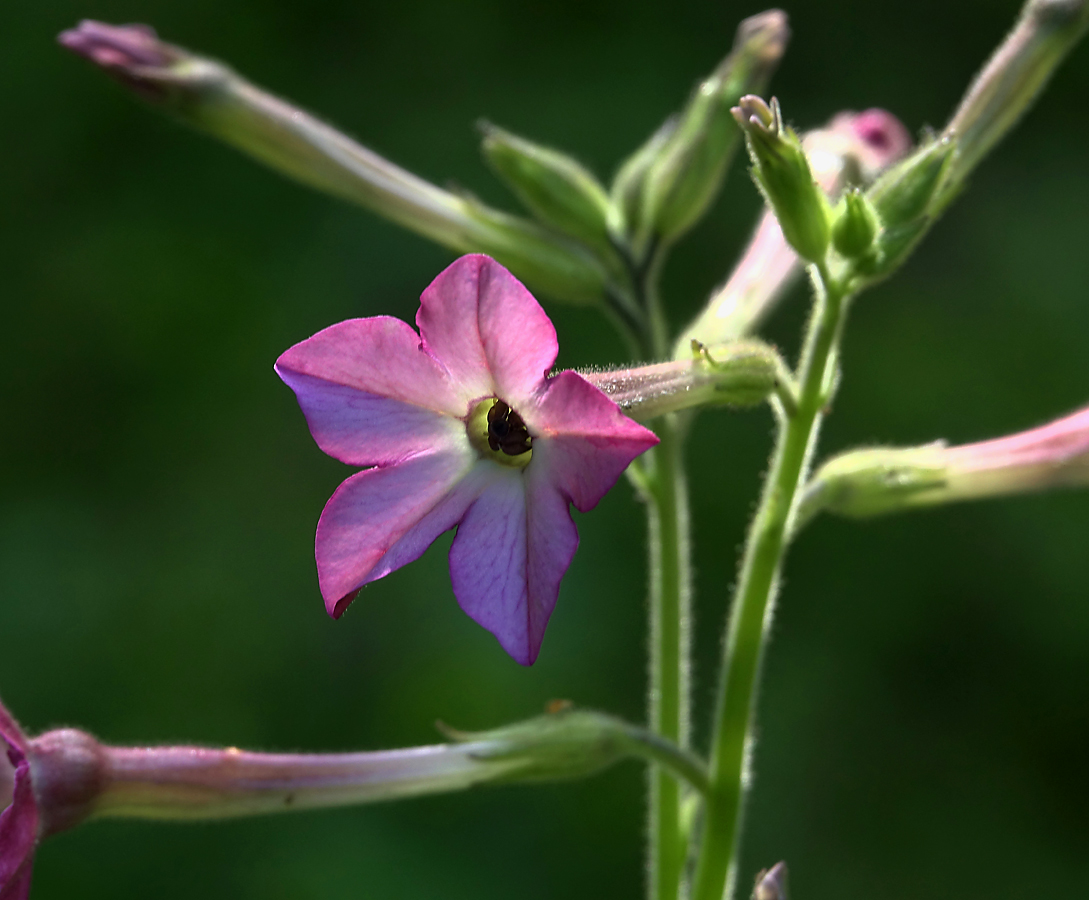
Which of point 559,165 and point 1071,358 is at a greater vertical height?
point 1071,358

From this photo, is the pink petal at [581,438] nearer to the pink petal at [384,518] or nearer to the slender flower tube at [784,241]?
the pink petal at [384,518]

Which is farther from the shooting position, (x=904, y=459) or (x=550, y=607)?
(x=904, y=459)

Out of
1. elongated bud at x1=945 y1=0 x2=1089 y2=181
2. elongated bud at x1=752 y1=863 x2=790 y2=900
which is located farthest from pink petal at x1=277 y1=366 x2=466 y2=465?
elongated bud at x1=945 y1=0 x2=1089 y2=181

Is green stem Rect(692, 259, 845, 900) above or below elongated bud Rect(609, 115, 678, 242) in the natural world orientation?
below

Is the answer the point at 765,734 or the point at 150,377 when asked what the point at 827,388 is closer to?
the point at 765,734

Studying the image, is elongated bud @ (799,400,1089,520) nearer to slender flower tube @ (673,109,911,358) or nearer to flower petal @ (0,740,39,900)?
slender flower tube @ (673,109,911,358)

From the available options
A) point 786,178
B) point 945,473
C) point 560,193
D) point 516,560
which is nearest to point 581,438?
point 516,560

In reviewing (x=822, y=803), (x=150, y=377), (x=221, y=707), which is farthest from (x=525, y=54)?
(x=822, y=803)
